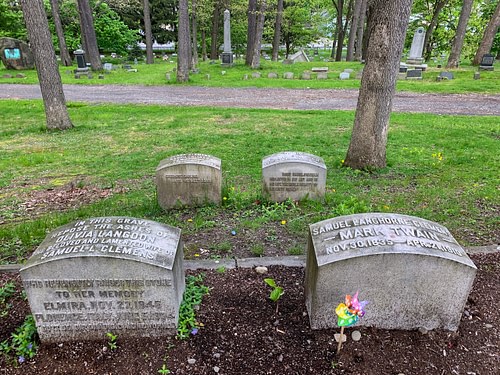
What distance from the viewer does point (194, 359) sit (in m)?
2.78

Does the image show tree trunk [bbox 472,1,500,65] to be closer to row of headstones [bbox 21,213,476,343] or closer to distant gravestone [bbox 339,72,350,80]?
distant gravestone [bbox 339,72,350,80]

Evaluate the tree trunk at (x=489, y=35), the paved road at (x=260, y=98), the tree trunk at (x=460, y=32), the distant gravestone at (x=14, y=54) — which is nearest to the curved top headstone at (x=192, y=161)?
the paved road at (x=260, y=98)

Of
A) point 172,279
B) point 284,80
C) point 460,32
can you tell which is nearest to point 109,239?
point 172,279

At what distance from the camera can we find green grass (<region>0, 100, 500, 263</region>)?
5309 millimetres

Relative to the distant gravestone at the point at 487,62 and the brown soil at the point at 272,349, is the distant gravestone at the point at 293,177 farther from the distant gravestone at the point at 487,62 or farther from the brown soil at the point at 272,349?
the distant gravestone at the point at 487,62

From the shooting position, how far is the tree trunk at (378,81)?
238 inches

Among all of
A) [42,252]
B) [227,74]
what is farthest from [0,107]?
[42,252]

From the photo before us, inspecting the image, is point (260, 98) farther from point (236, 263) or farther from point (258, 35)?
point (236, 263)

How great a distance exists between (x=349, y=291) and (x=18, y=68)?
2902 cm

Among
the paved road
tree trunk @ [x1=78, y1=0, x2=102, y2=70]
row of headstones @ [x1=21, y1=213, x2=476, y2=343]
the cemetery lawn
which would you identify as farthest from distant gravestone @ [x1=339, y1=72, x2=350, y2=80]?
row of headstones @ [x1=21, y1=213, x2=476, y2=343]

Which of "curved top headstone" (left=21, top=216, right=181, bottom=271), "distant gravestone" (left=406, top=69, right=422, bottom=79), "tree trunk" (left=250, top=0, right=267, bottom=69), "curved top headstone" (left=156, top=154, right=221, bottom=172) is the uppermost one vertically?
"tree trunk" (left=250, top=0, right=267, bottom=69)

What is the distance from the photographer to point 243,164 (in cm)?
757

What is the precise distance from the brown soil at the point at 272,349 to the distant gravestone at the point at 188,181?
2.52 metres

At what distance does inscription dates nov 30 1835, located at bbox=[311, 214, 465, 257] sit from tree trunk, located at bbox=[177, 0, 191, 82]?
1715 centimetres
